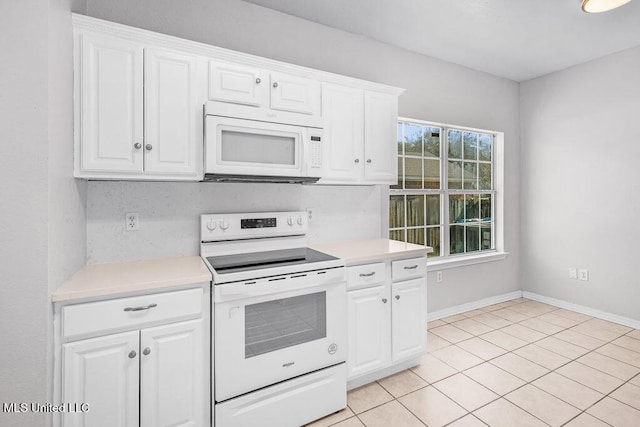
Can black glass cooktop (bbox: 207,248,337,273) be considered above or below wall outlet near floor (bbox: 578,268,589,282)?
above

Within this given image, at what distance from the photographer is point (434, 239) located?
3629mm

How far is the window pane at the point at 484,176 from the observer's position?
4.04 m

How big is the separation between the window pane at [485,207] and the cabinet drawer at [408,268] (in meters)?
2.05

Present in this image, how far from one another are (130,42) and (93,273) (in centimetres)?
129

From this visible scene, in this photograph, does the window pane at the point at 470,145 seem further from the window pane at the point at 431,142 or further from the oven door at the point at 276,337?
the oven door at the point at 276,337

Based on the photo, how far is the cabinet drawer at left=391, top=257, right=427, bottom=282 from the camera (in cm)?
234

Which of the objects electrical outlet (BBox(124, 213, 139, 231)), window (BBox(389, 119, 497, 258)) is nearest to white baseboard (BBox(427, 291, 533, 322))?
window (BBox(389, 119, 497, 258))

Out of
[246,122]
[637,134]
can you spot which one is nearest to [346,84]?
[246,122]

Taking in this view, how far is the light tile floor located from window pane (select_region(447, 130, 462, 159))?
6.17 ft

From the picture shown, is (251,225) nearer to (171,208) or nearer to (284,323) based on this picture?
(171,208)

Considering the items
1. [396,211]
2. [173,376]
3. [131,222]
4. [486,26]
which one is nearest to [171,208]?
[131,222]

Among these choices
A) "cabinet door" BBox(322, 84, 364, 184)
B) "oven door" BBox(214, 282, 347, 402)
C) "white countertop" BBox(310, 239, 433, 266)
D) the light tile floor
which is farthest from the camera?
"cabinet door" BBox(322, 84, 364, 184)

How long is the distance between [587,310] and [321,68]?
3.88 metres

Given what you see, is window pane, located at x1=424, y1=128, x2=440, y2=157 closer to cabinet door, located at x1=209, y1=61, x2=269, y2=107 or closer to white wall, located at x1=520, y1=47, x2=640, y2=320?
white wall, located at x1=520, y1=47, x2=640, y2=320
